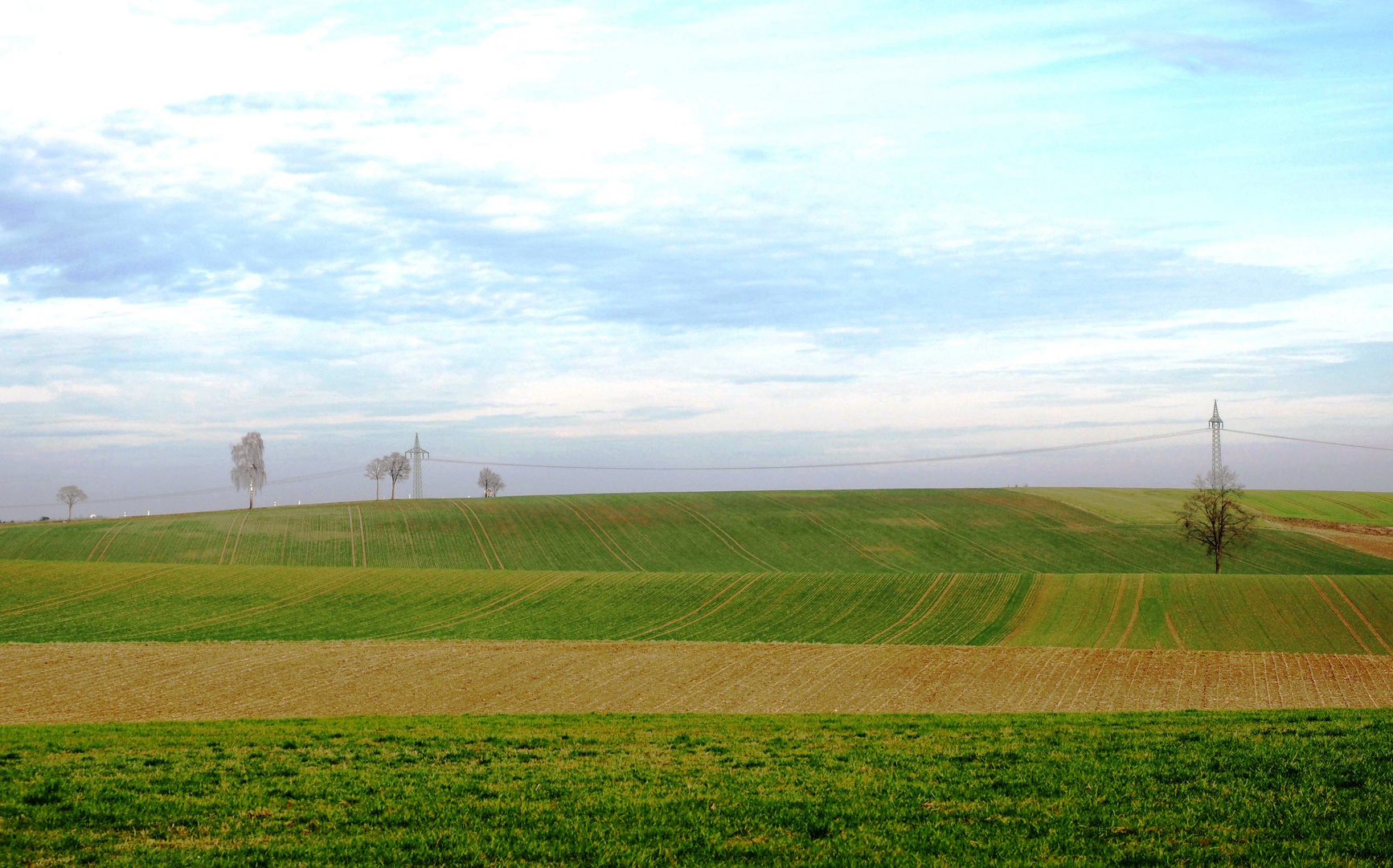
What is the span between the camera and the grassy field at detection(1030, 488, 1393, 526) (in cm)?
9400

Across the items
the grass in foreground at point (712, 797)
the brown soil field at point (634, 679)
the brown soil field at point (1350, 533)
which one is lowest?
the brown soil field at point (634, 679)

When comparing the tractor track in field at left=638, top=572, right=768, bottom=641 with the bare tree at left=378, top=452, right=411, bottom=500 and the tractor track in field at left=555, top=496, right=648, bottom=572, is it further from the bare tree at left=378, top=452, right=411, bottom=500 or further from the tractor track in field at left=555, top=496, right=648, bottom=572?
the bare tree at left=378, top=452, right=411, bottom=500

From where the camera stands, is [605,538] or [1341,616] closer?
[1341,616]

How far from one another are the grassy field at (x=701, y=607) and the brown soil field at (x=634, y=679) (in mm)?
6060

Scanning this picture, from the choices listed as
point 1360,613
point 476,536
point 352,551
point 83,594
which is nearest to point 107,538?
point 352,551

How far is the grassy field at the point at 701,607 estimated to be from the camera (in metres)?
41.4

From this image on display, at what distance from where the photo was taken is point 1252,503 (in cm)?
10450

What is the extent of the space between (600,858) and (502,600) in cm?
4354

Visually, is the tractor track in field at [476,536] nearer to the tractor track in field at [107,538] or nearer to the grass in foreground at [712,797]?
the tractor track in field at [107,538]

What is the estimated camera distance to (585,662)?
3209 cm

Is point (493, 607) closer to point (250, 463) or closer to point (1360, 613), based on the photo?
point (1360, 613)

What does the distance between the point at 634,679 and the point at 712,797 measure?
1842 centimetres

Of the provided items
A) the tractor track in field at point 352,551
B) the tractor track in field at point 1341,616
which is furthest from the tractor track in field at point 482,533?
the tractor track in field at point 1341,616

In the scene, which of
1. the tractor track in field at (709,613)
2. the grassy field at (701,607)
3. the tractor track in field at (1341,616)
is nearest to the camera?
the tractor track in field at (1341,616)
